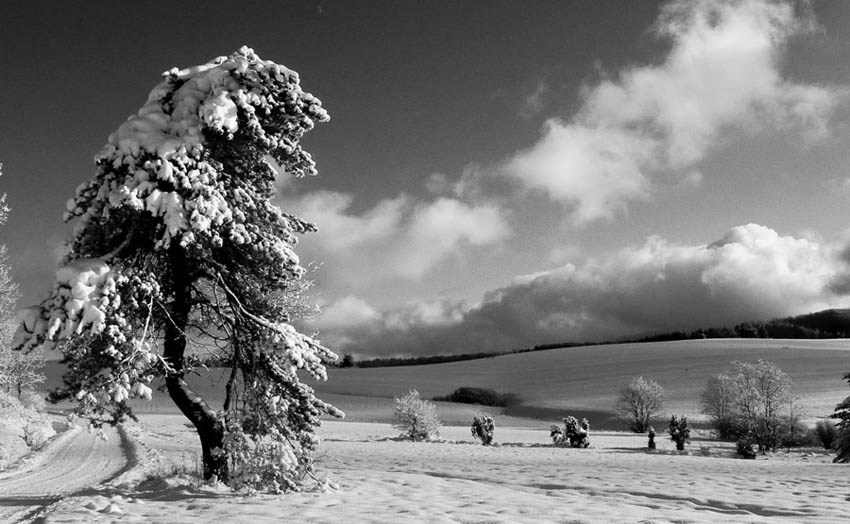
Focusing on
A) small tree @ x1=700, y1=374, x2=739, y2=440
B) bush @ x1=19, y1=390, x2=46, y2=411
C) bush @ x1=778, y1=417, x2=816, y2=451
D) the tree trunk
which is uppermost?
the tree trunk

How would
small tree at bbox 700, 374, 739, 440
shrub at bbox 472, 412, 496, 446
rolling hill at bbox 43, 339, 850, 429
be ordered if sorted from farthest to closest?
rolling hill at bbox 43, 339, 850, 429 → small tree at bbox 700, 374, 739, 440 → shrub at bbox 472, 412, 496, 446

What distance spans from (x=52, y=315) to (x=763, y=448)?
171 ft

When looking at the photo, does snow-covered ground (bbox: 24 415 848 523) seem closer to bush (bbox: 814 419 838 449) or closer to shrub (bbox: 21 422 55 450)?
shrub (bbox: 21 422 55 450)

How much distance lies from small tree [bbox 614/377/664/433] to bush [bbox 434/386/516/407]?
80.6 feet

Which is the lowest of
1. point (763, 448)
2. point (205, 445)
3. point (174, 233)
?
point (763, 448)

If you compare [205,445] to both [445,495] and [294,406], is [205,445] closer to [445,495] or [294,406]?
[294,406]

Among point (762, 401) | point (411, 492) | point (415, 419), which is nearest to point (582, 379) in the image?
point (762, 401)

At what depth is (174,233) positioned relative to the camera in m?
9.73

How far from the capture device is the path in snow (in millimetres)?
10297

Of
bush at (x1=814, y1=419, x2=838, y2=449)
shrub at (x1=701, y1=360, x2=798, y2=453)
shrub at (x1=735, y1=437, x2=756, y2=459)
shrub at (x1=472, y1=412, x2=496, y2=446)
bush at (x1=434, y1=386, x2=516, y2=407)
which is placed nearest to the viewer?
shrub at (x1=735, y1=437, x2=756, y2=459)

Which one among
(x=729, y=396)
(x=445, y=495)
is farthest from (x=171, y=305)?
(x=729, y=396)

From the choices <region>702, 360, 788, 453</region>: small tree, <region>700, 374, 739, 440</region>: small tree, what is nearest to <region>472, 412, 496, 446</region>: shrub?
<region>702, 360, 788, 453</region>: small tree

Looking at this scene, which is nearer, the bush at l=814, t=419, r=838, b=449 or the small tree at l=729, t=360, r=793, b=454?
the bush at l=814, t=419, r=838, b=449

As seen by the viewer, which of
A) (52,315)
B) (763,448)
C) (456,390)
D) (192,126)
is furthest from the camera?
(456,390)
